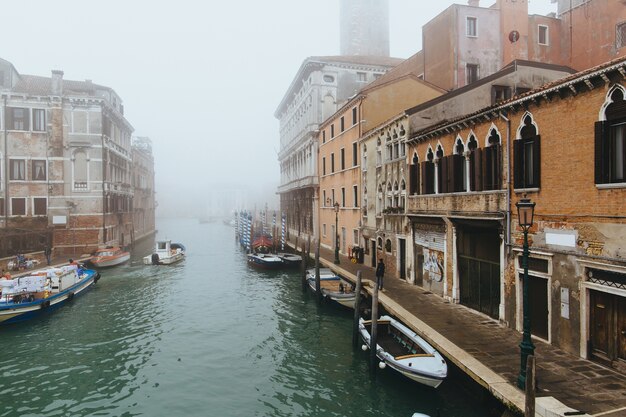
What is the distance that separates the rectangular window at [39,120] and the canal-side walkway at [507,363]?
31.4 m

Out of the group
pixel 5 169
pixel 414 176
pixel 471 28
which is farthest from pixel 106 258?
pixel 471 28

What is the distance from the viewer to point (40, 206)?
3275 centimetres

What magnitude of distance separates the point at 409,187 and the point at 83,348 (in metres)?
13.9

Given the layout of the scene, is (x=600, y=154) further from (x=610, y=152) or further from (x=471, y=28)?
(x=471, y=28)

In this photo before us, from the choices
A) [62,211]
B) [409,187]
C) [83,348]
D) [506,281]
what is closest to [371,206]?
[409,187]

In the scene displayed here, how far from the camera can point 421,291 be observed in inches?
661

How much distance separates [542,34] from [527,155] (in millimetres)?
21816

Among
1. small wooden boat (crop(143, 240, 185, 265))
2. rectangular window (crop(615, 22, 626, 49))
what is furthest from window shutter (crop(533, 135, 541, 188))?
small wooden boat (crop(143, 240, 185, 265))

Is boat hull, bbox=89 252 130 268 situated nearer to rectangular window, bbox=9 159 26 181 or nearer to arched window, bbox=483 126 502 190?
rectangular window, bbox=9 159 26 181

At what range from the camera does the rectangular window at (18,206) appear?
32.1m

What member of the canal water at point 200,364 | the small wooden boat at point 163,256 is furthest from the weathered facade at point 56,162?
the canal water at point 200,364

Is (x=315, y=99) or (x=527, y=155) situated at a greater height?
(x=315, y=99)

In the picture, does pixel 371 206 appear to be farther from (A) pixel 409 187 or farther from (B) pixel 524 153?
(B) pixel 524 153

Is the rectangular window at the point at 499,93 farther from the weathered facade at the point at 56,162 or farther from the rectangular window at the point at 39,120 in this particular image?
the rectangular window at the point at 39,120
